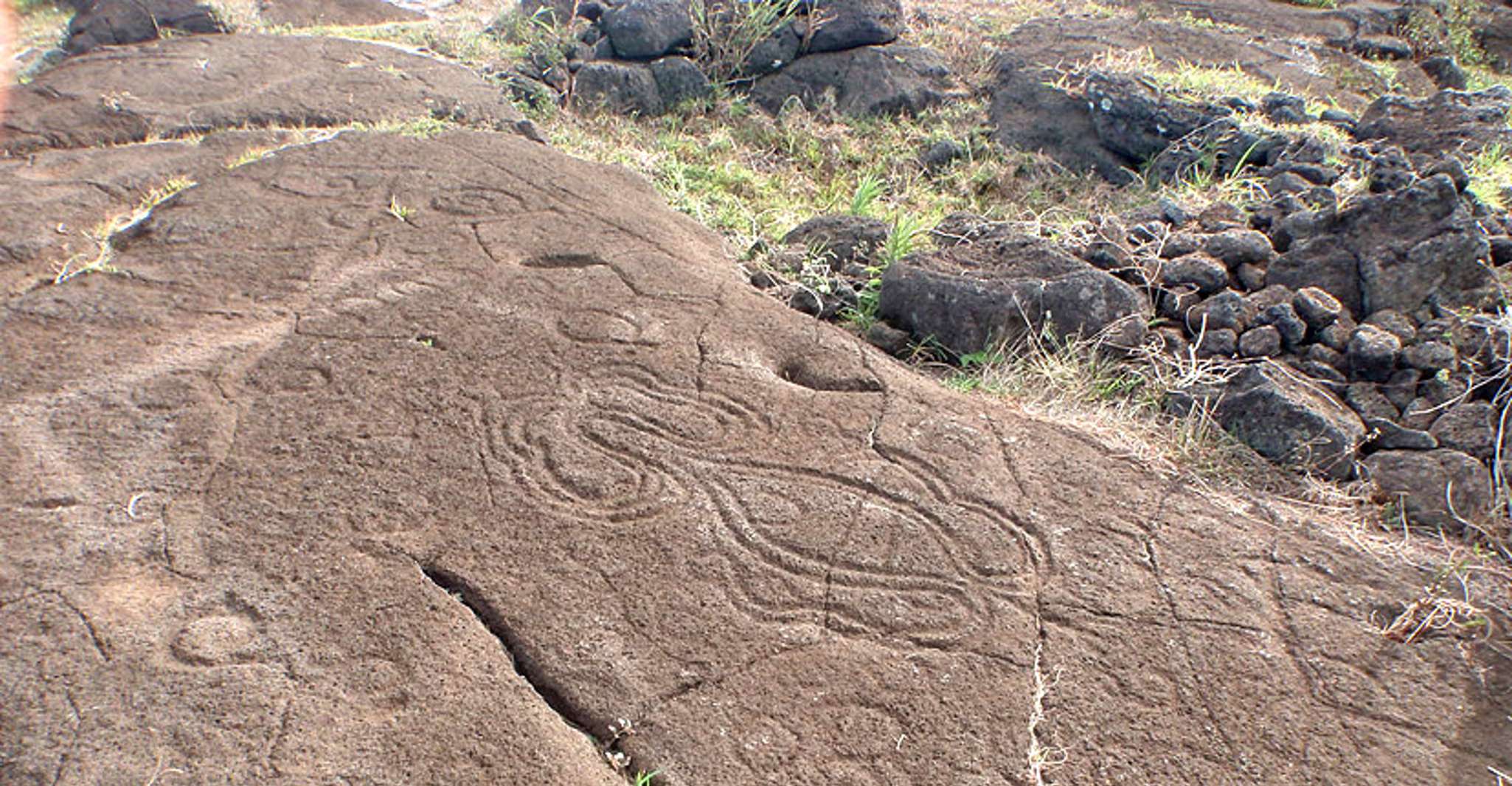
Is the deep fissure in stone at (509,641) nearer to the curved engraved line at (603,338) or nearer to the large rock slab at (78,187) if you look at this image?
the curved engraved line at (603,338)

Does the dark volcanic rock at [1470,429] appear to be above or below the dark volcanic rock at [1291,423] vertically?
above

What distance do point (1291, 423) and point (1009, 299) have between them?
952 mm

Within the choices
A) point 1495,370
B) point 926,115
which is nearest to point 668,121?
point 926,115

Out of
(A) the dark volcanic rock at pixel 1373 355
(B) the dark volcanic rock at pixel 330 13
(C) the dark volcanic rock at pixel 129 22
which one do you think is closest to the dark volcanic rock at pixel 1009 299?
(A) the dark volcanic rock at pixel 1373 355

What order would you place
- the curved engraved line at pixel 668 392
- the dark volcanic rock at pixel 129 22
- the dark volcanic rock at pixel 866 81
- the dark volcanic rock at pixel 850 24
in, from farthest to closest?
the dark volcanic rock at pixel 850 24 < the dark volcanic rock at pixel 129 22 < the dark volcanic rock at pixel 866 81 < the curved engraved line at pixel 668 392

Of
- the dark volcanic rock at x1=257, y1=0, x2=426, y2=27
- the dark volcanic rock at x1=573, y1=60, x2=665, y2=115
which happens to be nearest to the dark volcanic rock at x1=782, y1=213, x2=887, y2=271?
the dark volcanic rock at x1=573, y1=60, x2=665, y2=115

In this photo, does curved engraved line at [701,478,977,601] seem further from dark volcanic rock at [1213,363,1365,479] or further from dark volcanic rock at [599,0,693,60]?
dark volcanic rock at [599,0,693,60]

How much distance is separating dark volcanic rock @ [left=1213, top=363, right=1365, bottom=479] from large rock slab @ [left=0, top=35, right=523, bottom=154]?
3.74 metres

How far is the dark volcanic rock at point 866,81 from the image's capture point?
6.34 m

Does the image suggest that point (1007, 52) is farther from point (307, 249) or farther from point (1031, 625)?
point (1031, 625)

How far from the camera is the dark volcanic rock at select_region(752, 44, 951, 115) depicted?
634 centimetres

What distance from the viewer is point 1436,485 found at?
2.90 m

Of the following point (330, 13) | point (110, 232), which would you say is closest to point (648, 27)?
point (330, 13)

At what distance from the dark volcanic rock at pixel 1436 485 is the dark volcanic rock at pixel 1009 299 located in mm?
837
